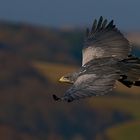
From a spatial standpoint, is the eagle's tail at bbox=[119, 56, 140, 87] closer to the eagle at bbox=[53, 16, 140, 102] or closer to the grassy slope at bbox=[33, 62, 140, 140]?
the eagle at bbox=[53, 16, 140, 102]

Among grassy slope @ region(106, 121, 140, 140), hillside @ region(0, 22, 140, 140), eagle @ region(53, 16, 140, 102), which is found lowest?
hillside @ region(0, 22, 140, 140)

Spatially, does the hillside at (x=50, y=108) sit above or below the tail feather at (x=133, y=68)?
below

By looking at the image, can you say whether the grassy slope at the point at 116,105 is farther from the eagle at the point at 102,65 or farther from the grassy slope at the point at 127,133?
the eagle at the point at 102,65

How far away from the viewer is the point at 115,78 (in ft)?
48.9

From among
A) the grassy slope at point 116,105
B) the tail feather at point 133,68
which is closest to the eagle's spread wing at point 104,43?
the tail feather at point 133,68

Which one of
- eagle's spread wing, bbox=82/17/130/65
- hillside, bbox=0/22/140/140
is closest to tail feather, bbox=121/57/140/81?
eagle's spread wing, bbox=82/17/130/65

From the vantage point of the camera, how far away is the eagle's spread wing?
58.9 ft

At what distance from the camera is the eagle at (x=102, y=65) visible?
14328 mm

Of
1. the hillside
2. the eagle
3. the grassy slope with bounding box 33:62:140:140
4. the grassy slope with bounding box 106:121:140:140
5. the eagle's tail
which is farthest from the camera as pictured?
the hillside

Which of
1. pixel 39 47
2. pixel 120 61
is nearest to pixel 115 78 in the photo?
pixel 120 61

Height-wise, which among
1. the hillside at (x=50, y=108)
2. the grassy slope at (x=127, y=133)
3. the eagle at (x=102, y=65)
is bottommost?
the hillside at (x=50, y=108)

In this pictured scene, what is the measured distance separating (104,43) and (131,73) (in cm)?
356

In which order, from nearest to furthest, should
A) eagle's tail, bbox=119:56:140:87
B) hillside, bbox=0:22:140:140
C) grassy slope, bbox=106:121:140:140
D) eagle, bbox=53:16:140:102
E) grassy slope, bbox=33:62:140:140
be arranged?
eagle, bbox=53:16:140:102 → eagle's tail, bbox=119:56:140:87 → grassy slope, bbox=106:121:140:140 → grassy slope, bbox=33:62:140:140 → hillside, bbox=0:22:140:140

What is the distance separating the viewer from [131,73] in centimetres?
1554
